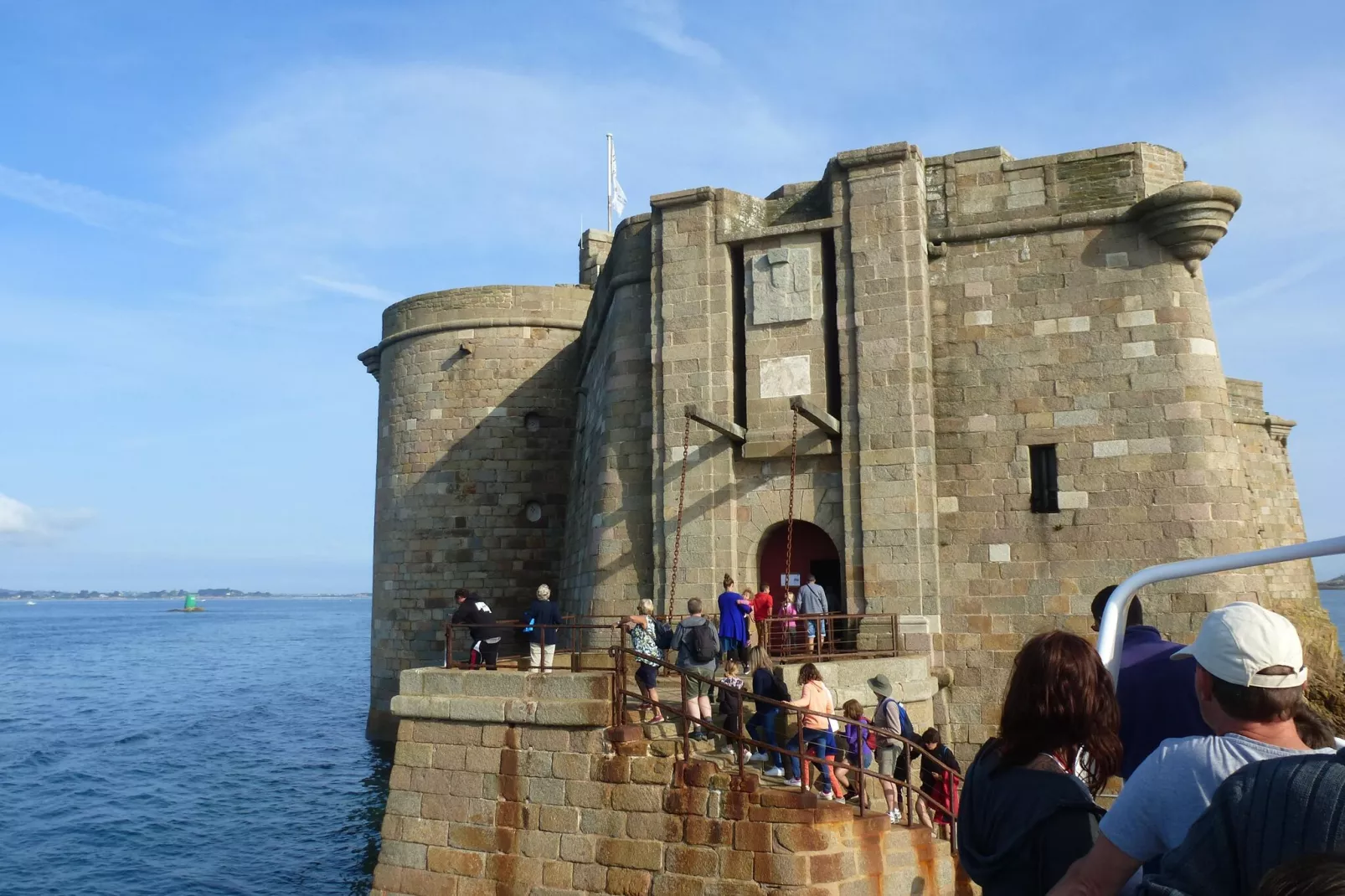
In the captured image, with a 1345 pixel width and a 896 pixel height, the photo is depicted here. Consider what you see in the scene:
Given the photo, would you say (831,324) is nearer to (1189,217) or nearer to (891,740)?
(1189,217)

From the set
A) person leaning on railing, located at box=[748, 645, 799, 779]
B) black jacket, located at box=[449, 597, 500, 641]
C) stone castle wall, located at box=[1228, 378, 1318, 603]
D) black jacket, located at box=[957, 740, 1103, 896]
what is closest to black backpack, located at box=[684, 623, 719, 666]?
person leaning on railing, located at box=[748, 645, 799, 779]

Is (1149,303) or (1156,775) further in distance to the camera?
(1149,303)

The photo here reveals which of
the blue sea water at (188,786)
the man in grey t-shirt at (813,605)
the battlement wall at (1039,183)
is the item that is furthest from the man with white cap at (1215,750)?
the blue sea water at (188,786)

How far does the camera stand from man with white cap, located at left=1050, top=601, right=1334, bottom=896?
2545 millimetres

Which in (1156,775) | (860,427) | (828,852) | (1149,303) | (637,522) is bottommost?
(828,852)

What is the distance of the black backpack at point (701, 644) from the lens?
35.0 feet

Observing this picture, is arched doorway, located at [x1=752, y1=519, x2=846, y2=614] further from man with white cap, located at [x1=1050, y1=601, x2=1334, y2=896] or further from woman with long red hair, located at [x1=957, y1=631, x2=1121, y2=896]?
man with white cap, located at [x1=1050, y1=601, x2=1334, y2=896]

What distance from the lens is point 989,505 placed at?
1459cm

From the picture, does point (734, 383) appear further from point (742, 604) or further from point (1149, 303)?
point (1149, 303)

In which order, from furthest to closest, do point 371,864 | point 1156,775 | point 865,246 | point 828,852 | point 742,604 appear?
point 371,864, point 865,246, point 742,604, point 828,852, point 1156,775

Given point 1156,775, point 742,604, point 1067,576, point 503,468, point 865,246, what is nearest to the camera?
point 1156,775

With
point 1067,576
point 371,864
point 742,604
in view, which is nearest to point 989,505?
point 1067,576

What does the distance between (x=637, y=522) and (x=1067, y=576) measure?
20.8ft

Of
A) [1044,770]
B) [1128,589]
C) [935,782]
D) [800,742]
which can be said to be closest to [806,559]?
[935,782]
